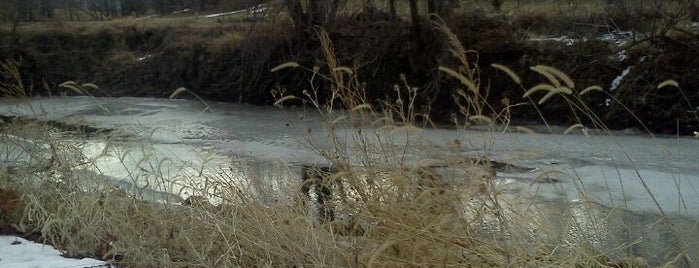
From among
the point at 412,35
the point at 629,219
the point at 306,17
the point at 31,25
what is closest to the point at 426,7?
the point at 412,35

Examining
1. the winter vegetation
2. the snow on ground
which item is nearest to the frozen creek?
the winter vegetation

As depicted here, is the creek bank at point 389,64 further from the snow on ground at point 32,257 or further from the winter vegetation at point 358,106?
the snow on ground at point 32,257

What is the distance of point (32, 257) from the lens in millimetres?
5277

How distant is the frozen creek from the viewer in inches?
239

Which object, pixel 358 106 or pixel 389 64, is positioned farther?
pixel 389 64

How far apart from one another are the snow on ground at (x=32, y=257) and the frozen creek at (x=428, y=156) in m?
1.02

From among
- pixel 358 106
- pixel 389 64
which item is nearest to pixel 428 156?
pixel 358 106

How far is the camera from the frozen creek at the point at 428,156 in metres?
6.06

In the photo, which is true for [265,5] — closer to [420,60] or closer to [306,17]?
[306,17]

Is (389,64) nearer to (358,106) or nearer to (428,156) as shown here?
(428,156)

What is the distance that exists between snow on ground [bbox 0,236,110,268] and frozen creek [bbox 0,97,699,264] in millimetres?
1019

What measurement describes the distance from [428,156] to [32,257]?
2.75 meters

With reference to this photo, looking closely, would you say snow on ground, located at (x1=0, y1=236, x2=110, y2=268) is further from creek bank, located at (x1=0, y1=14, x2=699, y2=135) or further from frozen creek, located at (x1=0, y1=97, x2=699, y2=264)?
creek bank, located at (x1=0, y1=14, x2=699, y2=135)

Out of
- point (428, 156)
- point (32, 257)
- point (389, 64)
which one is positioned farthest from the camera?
point (389, 64)
